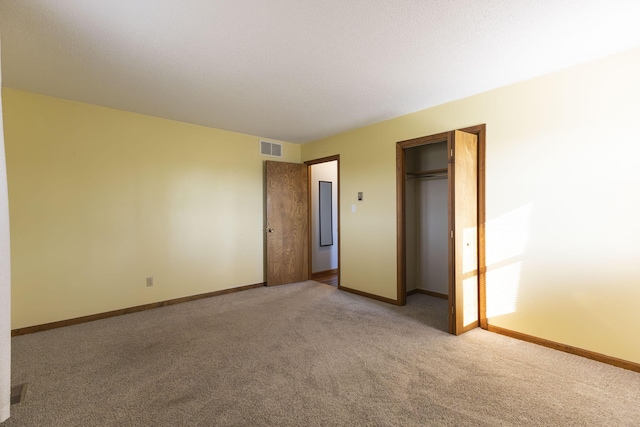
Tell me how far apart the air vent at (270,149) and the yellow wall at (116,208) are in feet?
0.65

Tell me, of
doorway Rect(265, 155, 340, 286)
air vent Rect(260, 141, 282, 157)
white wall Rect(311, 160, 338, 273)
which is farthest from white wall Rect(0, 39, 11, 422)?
white wall Rect(311, 160, 338, 273)

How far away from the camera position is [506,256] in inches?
113

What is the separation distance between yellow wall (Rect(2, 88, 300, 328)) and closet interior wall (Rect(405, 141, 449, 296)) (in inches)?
96.9

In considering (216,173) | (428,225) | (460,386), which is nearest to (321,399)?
(460,386)

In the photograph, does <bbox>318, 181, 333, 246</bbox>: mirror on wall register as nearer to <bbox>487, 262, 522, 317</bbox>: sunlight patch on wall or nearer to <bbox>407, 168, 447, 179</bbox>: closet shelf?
<bbox>407, 168, 447, 179</bbox>: closet shelf

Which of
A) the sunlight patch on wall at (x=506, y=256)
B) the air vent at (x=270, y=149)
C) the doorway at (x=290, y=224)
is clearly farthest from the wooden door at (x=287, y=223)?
the sunlight patch on wall at (x=506, y=256)

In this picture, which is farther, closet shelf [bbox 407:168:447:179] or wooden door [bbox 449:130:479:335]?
closet shelf [bbox 407:168:447:179]

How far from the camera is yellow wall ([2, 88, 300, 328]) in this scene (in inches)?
118

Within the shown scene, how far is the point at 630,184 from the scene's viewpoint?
2232 millimetres

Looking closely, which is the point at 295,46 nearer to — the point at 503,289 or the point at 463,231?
the point at 463,231

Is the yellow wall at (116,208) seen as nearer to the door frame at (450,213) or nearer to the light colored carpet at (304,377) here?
the light colored carpet at (304,377)

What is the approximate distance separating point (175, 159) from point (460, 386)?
13.1 ft

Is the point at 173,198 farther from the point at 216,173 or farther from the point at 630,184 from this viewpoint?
the point at 630,184

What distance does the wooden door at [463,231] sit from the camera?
2.86m
